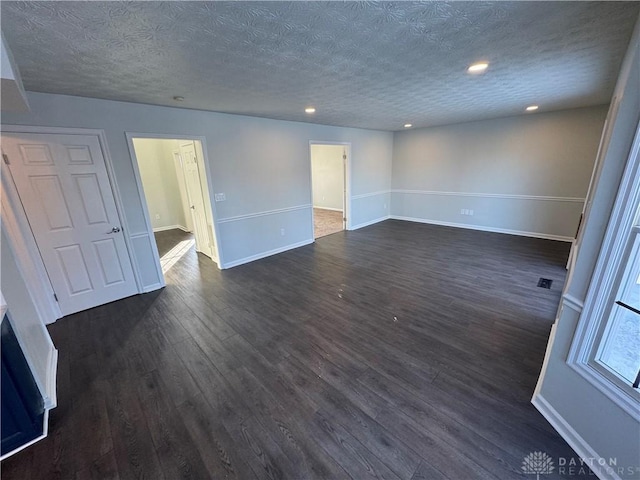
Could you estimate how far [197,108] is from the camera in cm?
344

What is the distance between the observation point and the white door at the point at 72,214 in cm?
260

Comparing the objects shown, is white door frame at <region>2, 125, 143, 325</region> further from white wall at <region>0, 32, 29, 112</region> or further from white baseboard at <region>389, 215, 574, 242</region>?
white baseboard at <region>389, 215, 574, 242</region>

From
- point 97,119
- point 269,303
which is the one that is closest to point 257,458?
point 269,303

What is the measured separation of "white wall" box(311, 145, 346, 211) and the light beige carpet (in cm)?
38

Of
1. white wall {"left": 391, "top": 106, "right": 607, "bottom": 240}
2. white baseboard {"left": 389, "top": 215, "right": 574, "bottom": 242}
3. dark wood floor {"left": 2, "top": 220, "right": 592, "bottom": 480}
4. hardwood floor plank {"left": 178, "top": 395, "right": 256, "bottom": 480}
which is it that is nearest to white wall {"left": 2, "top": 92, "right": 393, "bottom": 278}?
dark wood floor {"left": 2, "top": 220, "right": 592, "bottom": 480}

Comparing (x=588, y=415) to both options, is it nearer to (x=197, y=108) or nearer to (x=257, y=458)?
(x=257, y=458)

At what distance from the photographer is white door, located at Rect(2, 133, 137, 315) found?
8.53ft

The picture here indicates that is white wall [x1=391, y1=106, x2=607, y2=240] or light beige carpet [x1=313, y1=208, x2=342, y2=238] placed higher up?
white wall [x1=391, y1=106, x2=607, y2=240]

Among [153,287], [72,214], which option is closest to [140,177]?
[72,214]

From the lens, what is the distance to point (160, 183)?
6.65 metres

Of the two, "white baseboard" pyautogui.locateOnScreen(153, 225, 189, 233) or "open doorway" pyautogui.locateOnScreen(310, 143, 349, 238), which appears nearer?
"white baseboard" pyautogui.locateOnScreen(153, 225, 189, 233)

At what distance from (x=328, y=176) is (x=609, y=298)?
8150 millimetres

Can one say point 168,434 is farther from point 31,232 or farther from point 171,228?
point 171,228

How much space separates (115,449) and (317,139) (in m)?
5.13
